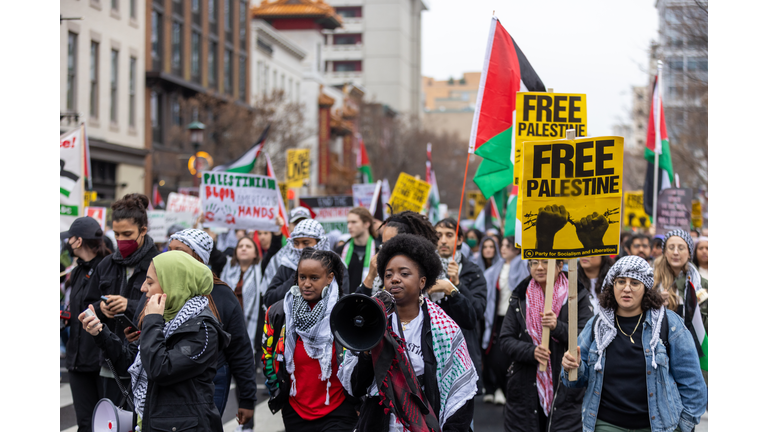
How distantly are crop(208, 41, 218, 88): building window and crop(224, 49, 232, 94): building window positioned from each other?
3.59 ft

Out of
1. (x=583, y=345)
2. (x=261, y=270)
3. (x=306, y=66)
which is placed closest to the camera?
(x=583, y=345)

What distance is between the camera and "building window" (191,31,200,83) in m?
35.4

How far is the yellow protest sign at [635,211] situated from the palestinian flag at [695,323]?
10516mm

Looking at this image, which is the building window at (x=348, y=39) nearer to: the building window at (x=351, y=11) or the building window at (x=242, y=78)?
the building window at (x=351, y=11)

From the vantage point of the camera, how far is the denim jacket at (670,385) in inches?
177

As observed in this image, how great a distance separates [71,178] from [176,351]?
20.9 ft

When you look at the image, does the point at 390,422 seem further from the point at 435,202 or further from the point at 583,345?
the point at 435,202

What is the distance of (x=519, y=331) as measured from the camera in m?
5.78

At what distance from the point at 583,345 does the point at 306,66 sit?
167 feet

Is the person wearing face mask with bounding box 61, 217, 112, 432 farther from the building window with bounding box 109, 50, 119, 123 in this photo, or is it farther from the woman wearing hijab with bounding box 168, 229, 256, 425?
the building window with bounding box 109, 50, 119, 123

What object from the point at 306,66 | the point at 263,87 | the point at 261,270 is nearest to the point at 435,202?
the point at 261,270

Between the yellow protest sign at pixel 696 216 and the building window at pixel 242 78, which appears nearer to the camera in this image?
the yellow protest sign at pixel 696 216

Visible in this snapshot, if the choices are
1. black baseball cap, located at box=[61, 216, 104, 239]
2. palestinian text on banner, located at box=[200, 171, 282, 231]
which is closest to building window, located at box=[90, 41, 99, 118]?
palestinian text on banner, located at box=[200, 171, 282, 231]

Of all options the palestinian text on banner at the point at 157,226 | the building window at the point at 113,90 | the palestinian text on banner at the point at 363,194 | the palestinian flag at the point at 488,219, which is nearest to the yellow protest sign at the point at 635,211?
the palestinian flag at the point at 488,219
